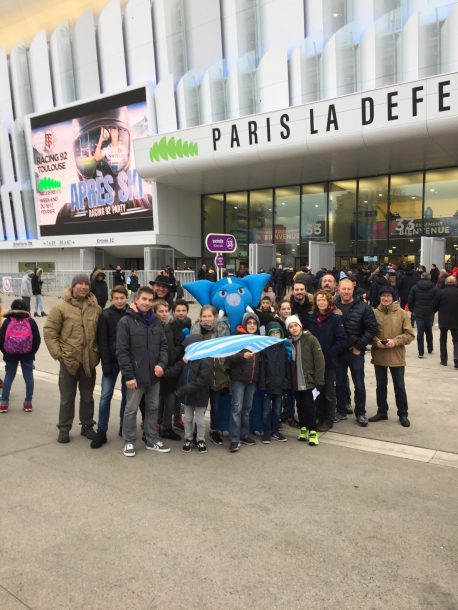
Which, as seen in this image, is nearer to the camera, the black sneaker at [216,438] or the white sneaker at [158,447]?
the white sneaker at [158,447]

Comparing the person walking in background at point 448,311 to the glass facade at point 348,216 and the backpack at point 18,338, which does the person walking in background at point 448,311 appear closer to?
the backpack at point 18,338

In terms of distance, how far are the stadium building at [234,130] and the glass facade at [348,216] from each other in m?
0.06

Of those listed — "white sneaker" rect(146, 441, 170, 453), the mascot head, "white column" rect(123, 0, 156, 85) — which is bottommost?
"white sneaker" rect(146, 441, 170, 453)

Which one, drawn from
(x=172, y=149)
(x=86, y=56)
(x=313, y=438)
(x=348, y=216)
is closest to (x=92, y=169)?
(x=86, y=56)

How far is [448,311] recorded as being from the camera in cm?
879

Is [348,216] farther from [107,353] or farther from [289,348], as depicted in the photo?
[107,353]

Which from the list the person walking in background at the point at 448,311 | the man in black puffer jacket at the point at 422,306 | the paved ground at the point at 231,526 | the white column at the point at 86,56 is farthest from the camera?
the white column at the point at 86,56

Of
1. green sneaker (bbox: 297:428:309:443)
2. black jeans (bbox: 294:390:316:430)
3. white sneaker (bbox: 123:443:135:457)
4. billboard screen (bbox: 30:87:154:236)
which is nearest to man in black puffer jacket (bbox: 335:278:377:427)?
black jeans (bbox: 294:390:316:430)

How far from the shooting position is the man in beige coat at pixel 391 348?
566 centimetres

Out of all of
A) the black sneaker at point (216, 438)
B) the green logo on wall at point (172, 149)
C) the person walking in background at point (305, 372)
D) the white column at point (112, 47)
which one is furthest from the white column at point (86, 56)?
the black sneaker at point (216, 438)

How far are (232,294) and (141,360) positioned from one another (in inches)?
60.2

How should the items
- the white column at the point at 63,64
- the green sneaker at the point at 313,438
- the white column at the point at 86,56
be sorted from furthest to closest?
the white column at the point at 63,64 → the white column at the point at 86,56 → the green sneaker at the point at 313,438

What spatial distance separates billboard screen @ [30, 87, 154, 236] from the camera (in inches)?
966

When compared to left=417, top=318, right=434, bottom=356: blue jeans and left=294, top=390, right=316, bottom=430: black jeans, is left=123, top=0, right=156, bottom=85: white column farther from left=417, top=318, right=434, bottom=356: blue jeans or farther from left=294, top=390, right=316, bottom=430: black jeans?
left=294, top=390, right=316, bottom=430: black jeans
